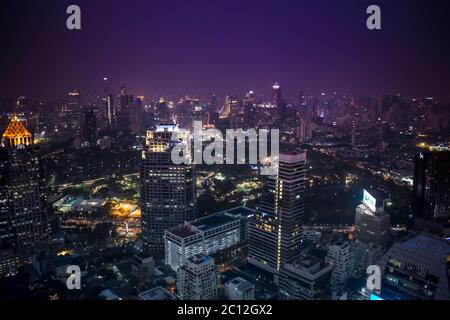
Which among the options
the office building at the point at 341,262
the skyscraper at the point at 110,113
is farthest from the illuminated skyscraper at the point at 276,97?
the office building at the point at 341,262

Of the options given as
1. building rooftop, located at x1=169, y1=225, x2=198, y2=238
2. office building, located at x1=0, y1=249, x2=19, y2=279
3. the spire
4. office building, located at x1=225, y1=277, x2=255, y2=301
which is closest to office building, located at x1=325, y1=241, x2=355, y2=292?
office building, located at x1=225, y1=277, x2=255, y2=301

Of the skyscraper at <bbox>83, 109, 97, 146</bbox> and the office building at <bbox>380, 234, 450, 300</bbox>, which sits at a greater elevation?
the skyscraper at <bbox>83, 109, 97, 146</bbox>

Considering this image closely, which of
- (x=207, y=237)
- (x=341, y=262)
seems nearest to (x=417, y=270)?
(x=341, y=262)

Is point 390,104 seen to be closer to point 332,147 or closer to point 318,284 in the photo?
point 332,147

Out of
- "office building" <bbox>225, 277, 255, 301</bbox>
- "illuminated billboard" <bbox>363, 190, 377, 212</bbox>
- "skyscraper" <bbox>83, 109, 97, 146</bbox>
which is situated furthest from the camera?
"skyscraper" <bbox>83, 109, 97, 146</bbox>

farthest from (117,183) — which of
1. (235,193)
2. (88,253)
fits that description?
(88,253)

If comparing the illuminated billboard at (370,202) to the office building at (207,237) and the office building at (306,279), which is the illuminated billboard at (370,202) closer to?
the office building at (306,279)

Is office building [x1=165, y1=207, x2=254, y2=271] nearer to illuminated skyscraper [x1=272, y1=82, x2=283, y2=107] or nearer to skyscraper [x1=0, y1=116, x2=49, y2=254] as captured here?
skyscraper [x1=0, y1=116, x2=49, y2=254]

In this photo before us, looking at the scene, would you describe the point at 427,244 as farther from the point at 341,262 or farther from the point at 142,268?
the point at 142,268
